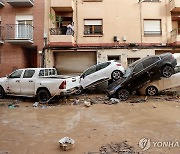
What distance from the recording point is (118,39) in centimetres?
1633

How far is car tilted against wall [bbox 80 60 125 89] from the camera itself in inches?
504

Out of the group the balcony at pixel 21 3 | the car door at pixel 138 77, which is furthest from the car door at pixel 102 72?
the balcony at pixel 21 3

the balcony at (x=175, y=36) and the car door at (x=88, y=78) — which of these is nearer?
the car door at (x=88, y=78)

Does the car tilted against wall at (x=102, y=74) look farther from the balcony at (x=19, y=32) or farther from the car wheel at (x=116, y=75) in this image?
the balcony at (x=19, y=32)

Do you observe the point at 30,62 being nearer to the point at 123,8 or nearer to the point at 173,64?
the point at 123,8

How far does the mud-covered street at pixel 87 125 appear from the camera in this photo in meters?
4.95

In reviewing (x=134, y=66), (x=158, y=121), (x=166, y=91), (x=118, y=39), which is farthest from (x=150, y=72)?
(x=118, y=39)

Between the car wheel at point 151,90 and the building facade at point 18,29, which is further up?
the building facade at point 18,29

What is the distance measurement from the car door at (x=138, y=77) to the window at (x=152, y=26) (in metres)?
6.48

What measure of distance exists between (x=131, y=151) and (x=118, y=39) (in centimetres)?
1277

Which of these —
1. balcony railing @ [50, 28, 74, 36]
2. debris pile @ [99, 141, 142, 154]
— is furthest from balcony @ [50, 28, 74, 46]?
debris pile @ [99, 141, 142, 154]

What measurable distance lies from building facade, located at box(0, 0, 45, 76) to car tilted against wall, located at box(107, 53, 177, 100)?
7.69m

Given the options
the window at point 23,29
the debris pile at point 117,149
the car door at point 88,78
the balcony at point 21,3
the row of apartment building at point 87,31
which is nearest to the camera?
the debris pile at point 117,149

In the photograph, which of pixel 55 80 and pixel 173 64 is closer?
pixel 55 80
